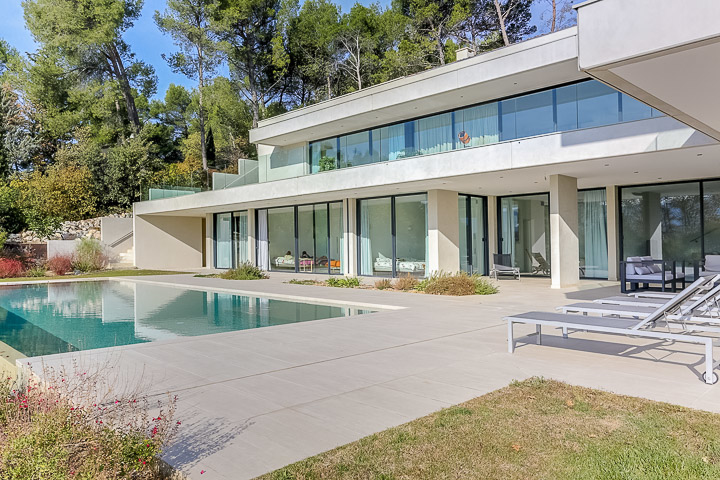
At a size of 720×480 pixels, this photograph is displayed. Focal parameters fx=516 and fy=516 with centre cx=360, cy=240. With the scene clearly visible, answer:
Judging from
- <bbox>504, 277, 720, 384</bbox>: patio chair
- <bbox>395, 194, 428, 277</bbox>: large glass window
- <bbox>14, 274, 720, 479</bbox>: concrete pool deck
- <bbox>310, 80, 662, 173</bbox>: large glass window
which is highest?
<bbox>310, 80, 662, 173</bbox>: large glass window

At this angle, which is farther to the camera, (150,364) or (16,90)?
(16,90)

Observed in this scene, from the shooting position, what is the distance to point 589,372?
5148 mm

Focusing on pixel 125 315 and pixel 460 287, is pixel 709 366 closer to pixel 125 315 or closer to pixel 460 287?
pixel 460 287

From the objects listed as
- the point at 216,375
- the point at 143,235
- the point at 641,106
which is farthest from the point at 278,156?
the point at 216,375

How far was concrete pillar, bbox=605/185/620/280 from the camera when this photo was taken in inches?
620

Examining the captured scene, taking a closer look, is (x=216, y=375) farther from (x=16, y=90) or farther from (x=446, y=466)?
(x=16, y=90)

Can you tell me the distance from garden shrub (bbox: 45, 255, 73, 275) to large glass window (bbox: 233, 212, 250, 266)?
7165 mm

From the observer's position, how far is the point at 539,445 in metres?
3.34

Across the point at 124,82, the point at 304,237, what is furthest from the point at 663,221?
the point at 124,82

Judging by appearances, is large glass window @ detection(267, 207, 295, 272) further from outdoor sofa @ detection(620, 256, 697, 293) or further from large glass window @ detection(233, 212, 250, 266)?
outdoor sofa @ detection(620, 256, 697, 293)

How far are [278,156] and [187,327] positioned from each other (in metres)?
11.7

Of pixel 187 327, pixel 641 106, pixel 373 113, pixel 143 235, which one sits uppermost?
pixel 373 113

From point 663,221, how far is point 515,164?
5.79 m

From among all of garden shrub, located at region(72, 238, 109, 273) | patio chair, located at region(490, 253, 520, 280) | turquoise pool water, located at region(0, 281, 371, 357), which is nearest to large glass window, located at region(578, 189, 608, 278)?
patio chair, located at region(490, 253, 520, 280)
